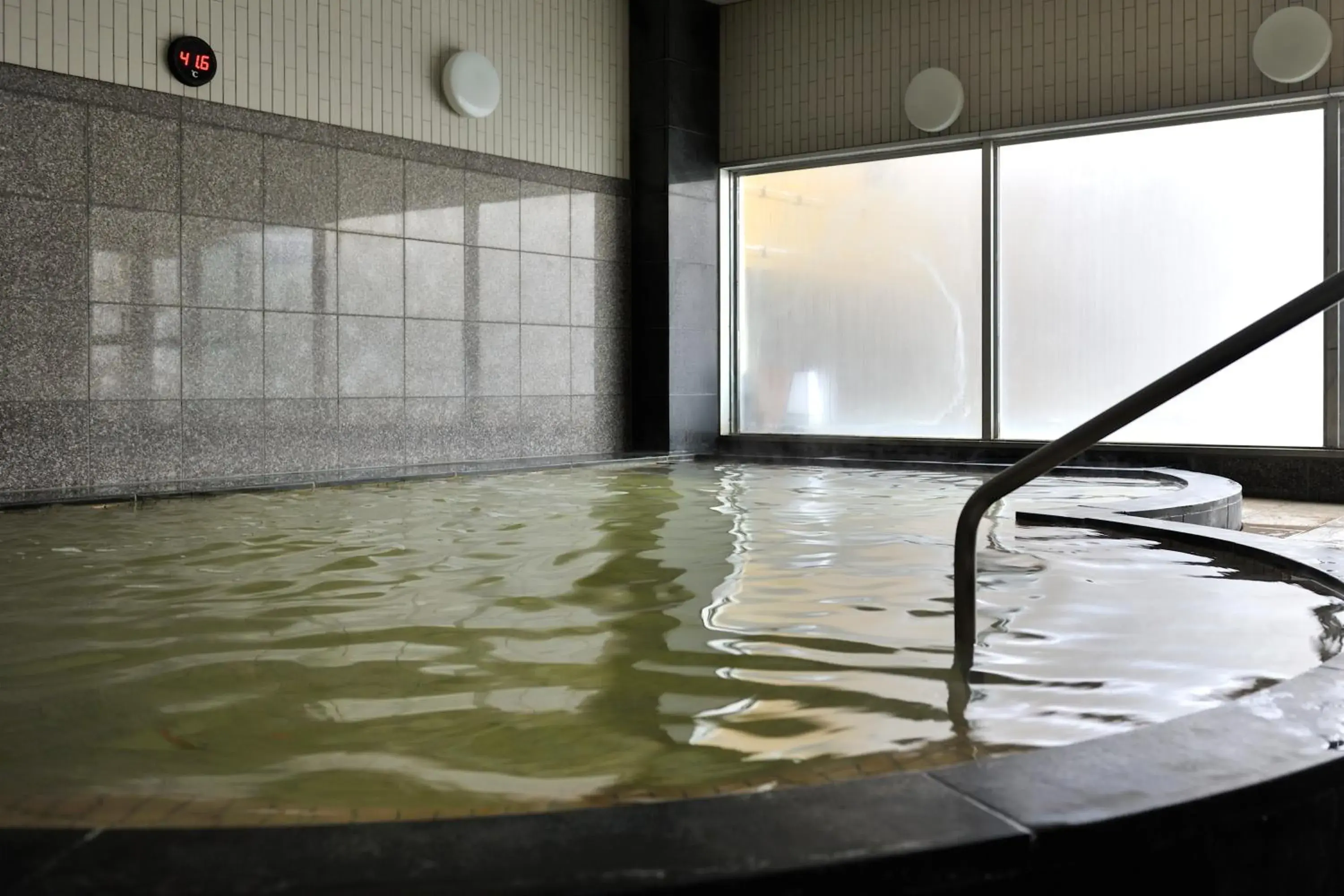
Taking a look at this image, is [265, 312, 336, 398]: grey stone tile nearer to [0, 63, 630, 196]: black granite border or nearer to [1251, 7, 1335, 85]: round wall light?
[0, 63, 630, 196]: black granite border

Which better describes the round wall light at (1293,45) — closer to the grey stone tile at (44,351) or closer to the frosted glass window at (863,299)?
→ the frosted glass window at (863,299)

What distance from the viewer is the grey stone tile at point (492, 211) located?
8766mm

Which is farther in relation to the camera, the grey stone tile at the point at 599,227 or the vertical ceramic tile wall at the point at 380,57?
the grey stone tile at the point at 599,227

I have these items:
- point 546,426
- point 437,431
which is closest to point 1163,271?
point 546,426

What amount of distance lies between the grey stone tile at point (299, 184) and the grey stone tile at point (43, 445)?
172 centimetres

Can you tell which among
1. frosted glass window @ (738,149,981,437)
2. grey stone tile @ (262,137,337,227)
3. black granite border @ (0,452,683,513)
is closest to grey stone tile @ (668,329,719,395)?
frosted glass window @ (738,149,981,437)

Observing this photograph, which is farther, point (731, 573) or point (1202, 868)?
point (731, 573)

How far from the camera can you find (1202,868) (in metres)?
1.42

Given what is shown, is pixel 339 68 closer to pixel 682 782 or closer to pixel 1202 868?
pixel 682 782

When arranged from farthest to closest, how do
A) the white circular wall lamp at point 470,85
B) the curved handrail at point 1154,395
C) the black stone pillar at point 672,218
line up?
the black stone pillar at point 672,218 → the white circular wall lamp at point 470,85 → the curved handrail at point 1154,395

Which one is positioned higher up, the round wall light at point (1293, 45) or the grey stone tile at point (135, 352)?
the round wall light at point (1293, 45)

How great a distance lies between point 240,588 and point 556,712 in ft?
5.41

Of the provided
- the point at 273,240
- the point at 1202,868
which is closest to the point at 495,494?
the point at 273,240

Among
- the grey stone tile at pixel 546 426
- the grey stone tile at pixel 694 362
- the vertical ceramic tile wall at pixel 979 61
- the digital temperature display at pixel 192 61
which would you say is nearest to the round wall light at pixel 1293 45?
the vertical ceramic tile wall at pixel 979 61
